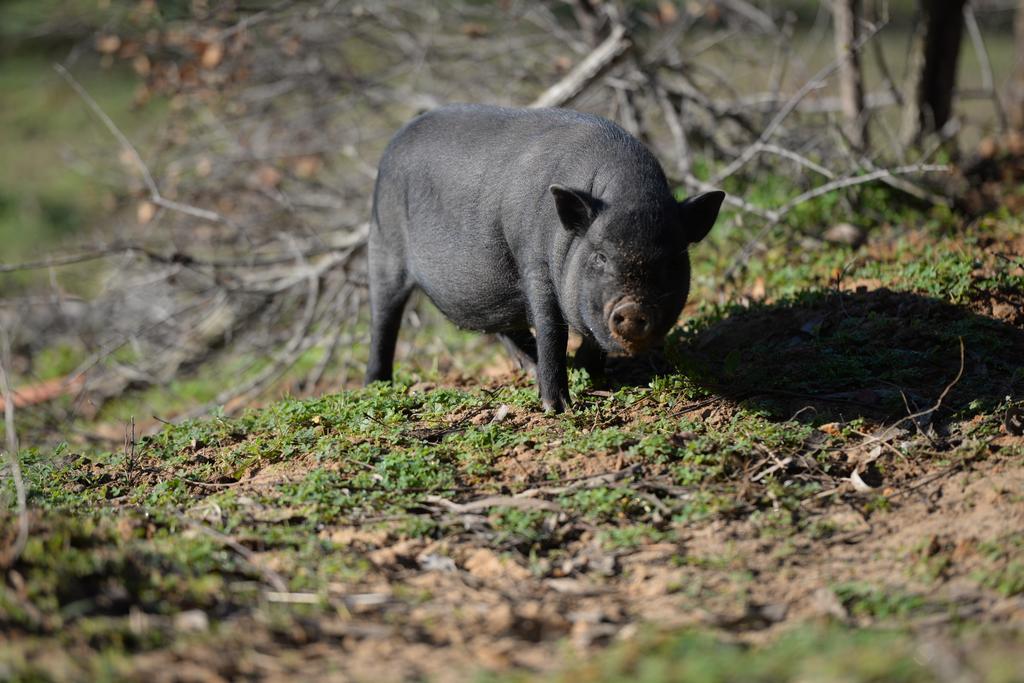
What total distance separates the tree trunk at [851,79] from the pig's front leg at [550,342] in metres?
4.35

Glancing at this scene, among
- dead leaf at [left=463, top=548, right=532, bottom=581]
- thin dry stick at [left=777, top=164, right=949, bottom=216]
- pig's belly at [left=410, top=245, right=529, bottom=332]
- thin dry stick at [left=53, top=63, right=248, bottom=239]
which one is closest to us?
dead leaf at [left=463, top=548, right=532, bottom=581]

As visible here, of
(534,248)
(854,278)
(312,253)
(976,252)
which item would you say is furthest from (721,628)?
(312,253)

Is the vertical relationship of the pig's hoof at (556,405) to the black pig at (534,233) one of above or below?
below

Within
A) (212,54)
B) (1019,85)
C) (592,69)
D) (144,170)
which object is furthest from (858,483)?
(1019,85)

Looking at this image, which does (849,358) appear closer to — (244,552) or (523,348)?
(523,348)

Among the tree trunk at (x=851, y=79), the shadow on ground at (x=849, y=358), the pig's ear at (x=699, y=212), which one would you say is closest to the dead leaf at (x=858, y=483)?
the shadow on ground at (x=849, y=358)

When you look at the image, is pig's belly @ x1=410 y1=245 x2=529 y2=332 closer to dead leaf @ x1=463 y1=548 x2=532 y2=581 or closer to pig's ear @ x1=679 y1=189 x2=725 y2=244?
pig's ear @ x1=679 y1=189 x2=725 y2=244

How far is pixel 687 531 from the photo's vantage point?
11.8 ft

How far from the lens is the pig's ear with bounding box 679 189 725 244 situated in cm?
430

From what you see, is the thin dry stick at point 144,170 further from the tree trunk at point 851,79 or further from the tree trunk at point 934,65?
the tree trunk at point 934,65

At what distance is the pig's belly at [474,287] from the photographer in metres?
4.89

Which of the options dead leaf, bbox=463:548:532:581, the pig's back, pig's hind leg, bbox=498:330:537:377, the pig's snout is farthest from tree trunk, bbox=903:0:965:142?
dead leaf, bbox=463:548:532:581

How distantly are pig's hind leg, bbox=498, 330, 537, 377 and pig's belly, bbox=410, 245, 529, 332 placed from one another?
0.39 m

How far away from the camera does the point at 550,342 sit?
4578 mm
